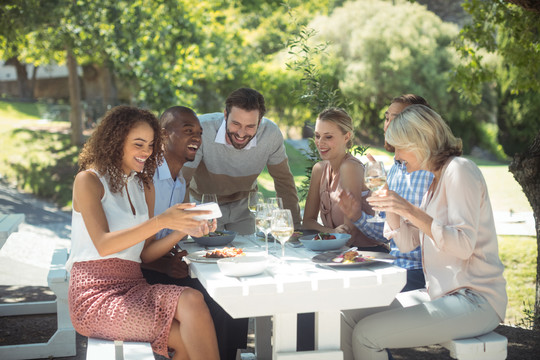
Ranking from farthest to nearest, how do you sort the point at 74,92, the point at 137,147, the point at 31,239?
the point at 74,92
the point at 31,239
the point at 137,147

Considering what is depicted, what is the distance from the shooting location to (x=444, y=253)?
302cm

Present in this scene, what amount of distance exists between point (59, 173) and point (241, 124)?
389 inches

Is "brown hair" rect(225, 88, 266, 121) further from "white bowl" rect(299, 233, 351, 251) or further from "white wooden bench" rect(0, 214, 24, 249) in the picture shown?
"white wooden bench" rect(0, 214, 24, 249)

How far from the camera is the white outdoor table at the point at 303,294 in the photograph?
2525 millimetres

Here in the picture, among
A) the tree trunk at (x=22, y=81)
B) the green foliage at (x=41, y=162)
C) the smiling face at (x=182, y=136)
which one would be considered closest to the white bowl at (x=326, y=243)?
the smiling face at (x=182, y=136)

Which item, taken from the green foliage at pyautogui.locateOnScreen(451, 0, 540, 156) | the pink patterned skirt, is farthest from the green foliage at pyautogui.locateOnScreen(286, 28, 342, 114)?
the pink patterned skirt

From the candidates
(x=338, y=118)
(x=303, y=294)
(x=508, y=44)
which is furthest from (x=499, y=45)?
(x=303, y=294)

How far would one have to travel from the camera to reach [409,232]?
132 inches

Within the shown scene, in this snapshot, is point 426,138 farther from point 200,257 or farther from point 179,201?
point 179,201

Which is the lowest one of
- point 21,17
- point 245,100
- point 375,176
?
point 375,176

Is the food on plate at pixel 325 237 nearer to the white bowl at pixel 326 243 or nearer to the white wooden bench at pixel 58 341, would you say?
the white bowl at pixel 326 243

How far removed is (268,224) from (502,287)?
118 centimetres

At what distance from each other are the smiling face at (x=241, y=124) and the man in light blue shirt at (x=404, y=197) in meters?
0.88

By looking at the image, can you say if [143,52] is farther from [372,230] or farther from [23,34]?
[372,230]
